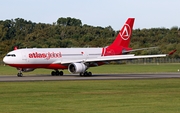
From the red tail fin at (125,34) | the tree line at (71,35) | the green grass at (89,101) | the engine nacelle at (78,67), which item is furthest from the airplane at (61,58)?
the tree line at (71,35)

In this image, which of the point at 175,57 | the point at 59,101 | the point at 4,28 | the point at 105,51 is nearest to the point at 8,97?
the point at 59,101

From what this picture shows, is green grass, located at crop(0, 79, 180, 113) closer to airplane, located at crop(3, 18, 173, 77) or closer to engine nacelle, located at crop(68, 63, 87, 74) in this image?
engine nacelle, located at crop(68, 63, 87, 74)

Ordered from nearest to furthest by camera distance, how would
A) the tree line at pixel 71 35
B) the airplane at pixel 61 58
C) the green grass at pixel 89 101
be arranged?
the green grass at pixel 89 101, the airplane at pixel 61 58, the tree line at pixel 71 35

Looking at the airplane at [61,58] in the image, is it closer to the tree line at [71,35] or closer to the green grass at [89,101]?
the green grass at [89,101]

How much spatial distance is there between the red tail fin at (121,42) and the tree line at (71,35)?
2187 inches

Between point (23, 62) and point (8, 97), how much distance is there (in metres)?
25.8

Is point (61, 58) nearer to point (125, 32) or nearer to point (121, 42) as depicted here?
point (121, 42)

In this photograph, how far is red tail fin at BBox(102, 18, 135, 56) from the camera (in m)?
60.9

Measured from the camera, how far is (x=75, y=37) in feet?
534

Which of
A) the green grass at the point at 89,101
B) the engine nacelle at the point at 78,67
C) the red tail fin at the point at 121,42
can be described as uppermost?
the red tail fin at the point at 121,42

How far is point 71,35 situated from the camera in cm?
16762

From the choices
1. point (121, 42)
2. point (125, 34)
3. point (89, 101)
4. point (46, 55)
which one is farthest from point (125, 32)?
point (89, 101)

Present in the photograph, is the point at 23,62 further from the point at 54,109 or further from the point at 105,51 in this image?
the point at 54,109

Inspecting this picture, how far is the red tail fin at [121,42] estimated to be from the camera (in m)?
60.9
